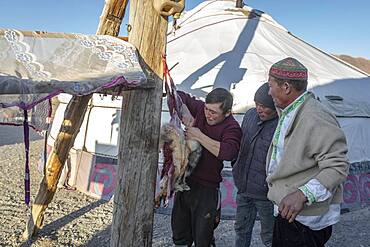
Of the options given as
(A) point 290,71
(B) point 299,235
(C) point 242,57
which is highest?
(C) point 242,57

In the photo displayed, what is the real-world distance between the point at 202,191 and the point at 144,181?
23.8 inches

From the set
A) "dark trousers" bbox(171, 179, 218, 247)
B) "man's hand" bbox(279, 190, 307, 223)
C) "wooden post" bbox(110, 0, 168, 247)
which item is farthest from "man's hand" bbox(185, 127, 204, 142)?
"man's hand" bbox(279, 190, 307, 223)

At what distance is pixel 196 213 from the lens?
8.84 ft

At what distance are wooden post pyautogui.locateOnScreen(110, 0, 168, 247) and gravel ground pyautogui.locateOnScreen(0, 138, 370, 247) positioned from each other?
166cm

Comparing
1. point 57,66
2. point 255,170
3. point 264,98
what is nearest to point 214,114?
point 264,98

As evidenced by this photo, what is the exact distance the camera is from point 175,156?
242cm

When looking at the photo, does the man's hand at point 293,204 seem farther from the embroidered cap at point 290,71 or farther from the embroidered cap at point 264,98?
the embroidered cap at point 264,98

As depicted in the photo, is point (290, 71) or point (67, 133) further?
point (67, 133)

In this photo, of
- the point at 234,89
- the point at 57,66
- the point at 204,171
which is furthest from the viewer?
the point at 234,89

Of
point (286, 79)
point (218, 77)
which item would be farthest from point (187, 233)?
point (218, 77)

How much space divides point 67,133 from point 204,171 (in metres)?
1.21

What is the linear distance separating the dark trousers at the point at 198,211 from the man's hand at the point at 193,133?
0.41 metres

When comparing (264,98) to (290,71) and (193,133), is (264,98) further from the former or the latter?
(290,71)

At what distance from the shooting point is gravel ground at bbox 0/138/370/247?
3811 millimetres
